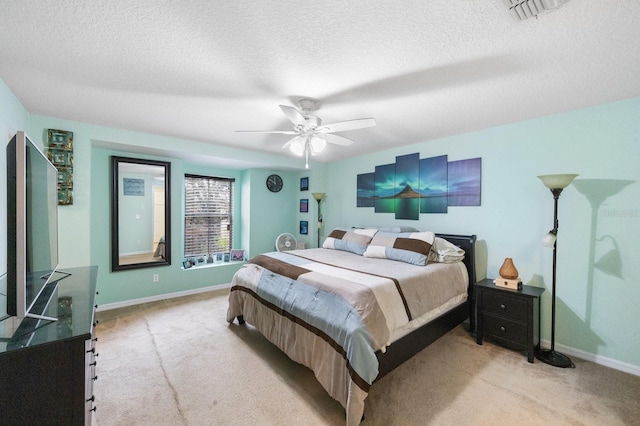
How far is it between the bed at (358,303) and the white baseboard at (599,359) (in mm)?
743

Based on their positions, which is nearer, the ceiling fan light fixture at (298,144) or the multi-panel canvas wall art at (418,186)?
the ceiling fan light fixture at (298,144)

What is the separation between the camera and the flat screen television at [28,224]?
3.59 feet

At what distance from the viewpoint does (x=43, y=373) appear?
3.20 feet

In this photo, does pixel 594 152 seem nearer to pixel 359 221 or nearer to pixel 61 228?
pixel 359 221

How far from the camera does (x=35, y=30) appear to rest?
1.44m

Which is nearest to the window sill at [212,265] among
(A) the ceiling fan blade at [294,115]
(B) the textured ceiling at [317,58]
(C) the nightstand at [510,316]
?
(B) the textured ceiling at [317,58]

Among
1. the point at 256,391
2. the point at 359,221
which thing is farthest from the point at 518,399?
the point at 359,221

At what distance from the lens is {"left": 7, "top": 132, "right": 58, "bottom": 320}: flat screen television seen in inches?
43.0

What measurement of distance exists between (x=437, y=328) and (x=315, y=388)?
1.29 m

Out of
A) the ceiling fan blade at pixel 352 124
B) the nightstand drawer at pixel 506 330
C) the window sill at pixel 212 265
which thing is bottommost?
the nightstand drawer at pixel 506 330

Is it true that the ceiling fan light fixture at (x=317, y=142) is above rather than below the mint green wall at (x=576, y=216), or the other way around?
above

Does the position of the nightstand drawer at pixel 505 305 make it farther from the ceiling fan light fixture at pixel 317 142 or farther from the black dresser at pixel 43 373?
the black dresser at pixel 43 373

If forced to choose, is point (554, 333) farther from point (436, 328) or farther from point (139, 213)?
point (139, 213)

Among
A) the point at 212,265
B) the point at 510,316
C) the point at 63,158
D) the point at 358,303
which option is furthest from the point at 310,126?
the point at 212,265
